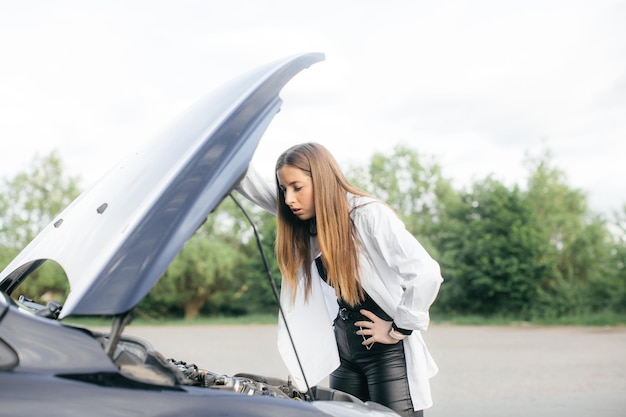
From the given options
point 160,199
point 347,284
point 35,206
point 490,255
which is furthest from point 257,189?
point 35,206

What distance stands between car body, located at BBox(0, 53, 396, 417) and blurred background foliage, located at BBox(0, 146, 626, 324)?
76.3 ft

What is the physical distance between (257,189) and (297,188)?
348 mm

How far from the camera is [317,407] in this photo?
5.13 ft

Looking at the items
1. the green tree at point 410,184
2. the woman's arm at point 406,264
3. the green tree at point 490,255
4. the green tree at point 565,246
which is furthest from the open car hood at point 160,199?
the green tree at point 410,184

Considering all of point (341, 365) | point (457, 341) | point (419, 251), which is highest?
point (419, 251)

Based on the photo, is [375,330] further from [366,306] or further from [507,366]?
[507,366]

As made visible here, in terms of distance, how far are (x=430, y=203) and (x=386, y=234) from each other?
3740 cm

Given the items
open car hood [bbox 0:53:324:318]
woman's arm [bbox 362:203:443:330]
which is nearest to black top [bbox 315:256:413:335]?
woman's arm [bbox 362:203:443:330]

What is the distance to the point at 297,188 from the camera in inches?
88.4

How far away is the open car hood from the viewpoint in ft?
4.57

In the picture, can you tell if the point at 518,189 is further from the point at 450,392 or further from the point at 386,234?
the point at 386,234

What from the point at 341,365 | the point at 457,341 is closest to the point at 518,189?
the point at 457,341

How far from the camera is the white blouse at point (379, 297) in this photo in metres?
2.20

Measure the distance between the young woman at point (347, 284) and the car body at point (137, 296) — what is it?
1.87 feet
